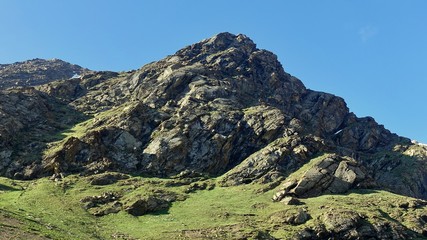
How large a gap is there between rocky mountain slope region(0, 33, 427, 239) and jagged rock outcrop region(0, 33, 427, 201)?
406 millimetres

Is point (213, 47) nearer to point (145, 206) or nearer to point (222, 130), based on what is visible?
point (222, 130)

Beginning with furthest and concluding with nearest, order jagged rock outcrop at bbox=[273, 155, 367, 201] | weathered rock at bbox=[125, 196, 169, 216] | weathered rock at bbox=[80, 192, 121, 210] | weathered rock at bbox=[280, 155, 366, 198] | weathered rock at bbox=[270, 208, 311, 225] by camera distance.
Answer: weathered rock at bbox=[280, 155, 366, 198]
jagged rock outcrop at bbox=[273, 155, 367, 201]
weathered rock at bbox=[80, 192, 121, 210]
weathered rock at bbox=[125, 196, 169, 216]
weathered rock at bbox=[270, 208, 311, 225]

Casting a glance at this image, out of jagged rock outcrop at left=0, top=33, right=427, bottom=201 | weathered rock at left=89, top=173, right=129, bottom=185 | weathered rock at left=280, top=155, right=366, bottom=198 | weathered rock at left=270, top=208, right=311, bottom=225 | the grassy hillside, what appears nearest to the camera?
the grassy hillside

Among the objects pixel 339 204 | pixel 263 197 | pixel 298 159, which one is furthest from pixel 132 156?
pixel 339 204

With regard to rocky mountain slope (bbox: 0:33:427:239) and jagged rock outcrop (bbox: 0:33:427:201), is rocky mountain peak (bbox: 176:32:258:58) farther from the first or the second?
rocky mountain slope (bbox: 0:33:427:239)

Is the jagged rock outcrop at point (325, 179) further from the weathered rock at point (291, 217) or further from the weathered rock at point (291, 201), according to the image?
the weathered rock at point (291, 217)

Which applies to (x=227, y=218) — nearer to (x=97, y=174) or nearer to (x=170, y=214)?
(x=170, y=214)

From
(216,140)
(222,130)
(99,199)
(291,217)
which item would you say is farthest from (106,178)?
(291,217)

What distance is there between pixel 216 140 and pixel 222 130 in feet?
18.4

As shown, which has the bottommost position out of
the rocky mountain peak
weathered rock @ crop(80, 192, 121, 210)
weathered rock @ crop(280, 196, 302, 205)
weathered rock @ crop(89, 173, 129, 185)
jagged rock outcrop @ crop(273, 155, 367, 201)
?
weathered rock @ crop(80, 192, 121, 210)

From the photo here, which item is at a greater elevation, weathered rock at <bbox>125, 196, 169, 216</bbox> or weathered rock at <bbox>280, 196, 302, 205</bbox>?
weathered rock at <bbox>280, 196, 302, 205</bbox>

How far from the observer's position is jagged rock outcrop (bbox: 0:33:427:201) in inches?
3875

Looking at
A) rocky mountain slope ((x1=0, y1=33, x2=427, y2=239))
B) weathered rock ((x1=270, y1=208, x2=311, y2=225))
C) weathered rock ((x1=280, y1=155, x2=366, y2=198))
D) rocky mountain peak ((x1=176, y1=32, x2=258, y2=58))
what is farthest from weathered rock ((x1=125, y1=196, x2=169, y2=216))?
rocky mountain peak ((x1=176, y1=32, x2=258, y2=58))

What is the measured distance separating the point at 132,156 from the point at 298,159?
45.1m
